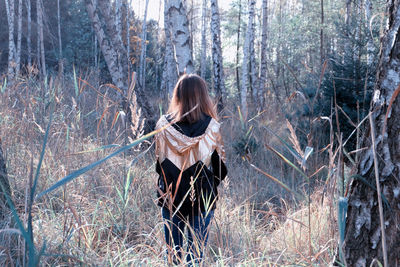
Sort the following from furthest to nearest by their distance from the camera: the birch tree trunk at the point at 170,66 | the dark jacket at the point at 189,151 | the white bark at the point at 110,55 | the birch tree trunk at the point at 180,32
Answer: the birch tree trunk at the point at 170,66, the white bark at the point at 110,55, the birch tree trunk at the point at 180,32, the dark jacket at the point at 189,151

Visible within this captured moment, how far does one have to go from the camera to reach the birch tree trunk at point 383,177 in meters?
1.53

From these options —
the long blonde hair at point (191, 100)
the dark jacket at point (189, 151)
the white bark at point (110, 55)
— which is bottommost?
the dark jacket at point (189, 151)

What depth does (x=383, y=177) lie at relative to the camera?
154cm

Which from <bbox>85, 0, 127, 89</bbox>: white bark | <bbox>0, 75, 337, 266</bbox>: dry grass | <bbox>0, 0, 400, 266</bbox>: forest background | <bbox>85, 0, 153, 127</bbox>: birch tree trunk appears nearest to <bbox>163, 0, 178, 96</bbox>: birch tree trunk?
<bbox>85, 0, 153, 127</bbox>: birch tree trunk

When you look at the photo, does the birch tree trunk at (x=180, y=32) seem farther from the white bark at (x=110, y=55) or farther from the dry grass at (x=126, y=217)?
Answer: the dry grass at (x=126, y=217)

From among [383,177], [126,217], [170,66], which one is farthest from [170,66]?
[383,177]

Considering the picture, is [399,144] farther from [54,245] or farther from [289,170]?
[289,170]

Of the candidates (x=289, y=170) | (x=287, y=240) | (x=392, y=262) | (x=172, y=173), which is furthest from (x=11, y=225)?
(x=289, y=170)

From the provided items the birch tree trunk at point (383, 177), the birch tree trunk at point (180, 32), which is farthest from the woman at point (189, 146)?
the birch tree trunk at point (180, 32)

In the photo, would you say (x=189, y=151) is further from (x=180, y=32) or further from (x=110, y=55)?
(x=110, y=55)

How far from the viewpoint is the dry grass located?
207 centimetres

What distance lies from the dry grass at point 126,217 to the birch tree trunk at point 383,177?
5.4 inches

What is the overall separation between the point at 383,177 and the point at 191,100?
142 centimetres

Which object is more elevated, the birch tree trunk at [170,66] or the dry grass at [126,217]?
the birch tree trunk at [170,66]
